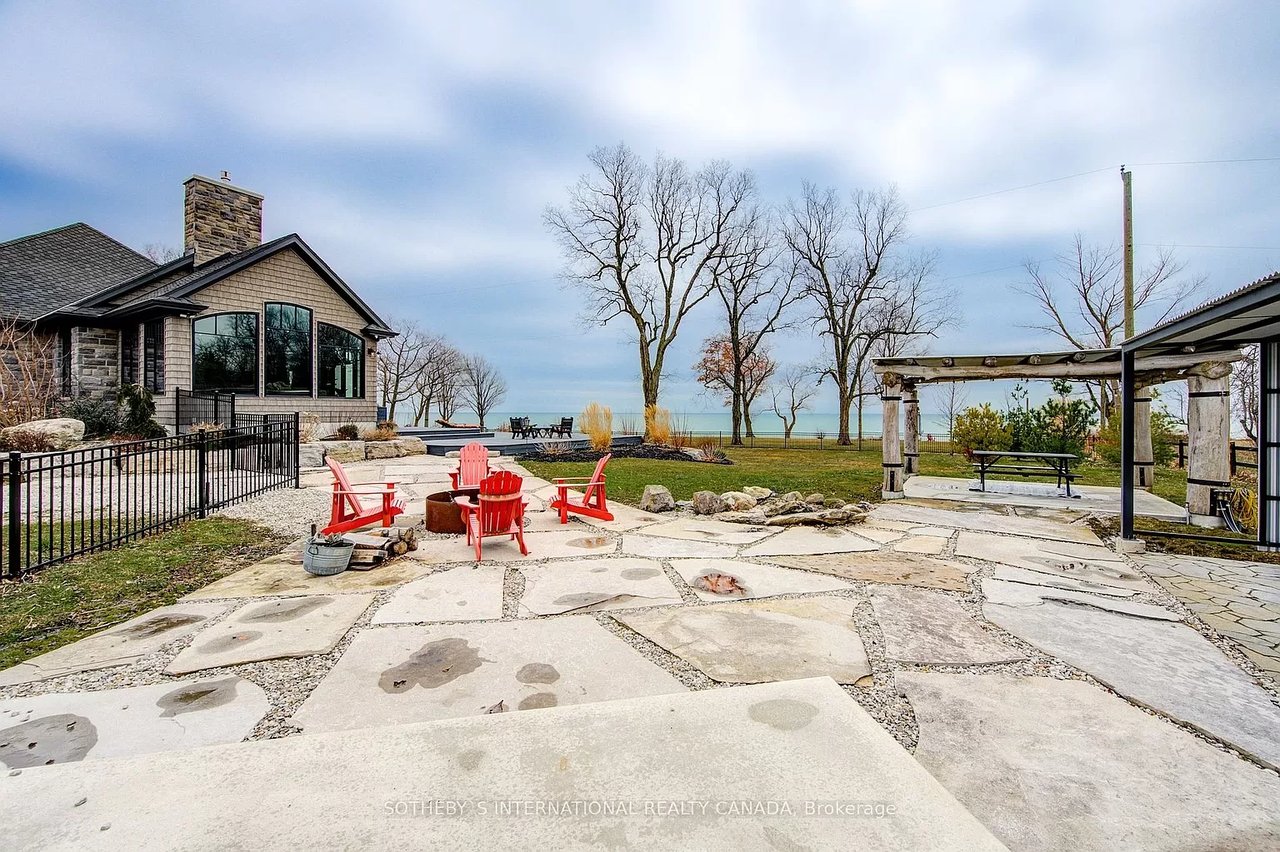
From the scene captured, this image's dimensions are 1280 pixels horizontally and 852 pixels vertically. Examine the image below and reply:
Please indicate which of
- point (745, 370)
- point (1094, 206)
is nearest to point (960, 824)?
point (1094, 206)

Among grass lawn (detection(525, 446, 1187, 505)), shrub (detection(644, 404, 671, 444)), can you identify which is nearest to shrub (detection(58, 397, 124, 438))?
grass lawn (detection(525, 446, 1187, 505))

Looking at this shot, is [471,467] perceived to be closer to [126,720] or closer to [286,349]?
[126,720]

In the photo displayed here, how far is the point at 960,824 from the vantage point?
1423mm

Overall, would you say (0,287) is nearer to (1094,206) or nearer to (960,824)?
(960,824)

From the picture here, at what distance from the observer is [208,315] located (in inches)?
528

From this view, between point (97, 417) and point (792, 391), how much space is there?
99.4 feet

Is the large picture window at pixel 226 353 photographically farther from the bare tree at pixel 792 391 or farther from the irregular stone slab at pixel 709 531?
the bare tree at pixel 792 391

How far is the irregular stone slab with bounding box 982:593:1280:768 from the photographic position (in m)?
2.18

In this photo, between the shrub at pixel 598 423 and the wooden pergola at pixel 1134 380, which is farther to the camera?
the shrub at pixel 598 423

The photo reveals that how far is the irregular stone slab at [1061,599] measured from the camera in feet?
11.7

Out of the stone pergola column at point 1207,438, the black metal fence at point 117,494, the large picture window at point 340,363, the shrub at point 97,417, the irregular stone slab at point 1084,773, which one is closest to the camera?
the irregular stone slab at point 1084,773

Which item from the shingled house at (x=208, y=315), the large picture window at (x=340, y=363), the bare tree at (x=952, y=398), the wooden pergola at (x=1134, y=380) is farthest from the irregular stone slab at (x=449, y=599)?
the bare tree at (x=952, y=398)

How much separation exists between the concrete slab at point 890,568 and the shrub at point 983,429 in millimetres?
10080

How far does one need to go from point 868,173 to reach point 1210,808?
2708 cm
